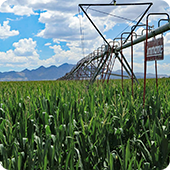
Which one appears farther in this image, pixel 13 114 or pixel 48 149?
pixel 13 114

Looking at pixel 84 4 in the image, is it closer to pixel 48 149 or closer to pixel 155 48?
pixel 155 48

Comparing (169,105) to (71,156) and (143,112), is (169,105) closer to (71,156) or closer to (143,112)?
(143,112)

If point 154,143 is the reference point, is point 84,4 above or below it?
above

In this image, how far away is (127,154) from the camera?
1970 mm

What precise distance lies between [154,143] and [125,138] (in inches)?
20.2

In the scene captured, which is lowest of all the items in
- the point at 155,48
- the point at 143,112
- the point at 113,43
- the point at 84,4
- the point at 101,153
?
the point at 101,153

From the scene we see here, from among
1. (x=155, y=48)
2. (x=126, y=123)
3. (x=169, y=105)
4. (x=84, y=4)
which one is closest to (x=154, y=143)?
(x=126, y=123)

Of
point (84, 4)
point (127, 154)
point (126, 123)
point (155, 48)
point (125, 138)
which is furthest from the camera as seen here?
point (84, 4)

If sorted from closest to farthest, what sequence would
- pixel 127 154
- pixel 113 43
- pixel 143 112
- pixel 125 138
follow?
pixel 127 154
pixel 125 138
pixel 143 112
pixel 113 43

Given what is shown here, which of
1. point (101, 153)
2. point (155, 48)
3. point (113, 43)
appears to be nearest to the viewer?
point (101, 153)

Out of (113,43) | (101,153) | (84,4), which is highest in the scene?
(84,4)

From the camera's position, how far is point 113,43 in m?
9.06

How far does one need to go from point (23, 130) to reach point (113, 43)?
6797 millimetres

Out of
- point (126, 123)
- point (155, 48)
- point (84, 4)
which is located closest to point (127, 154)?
point (126, 123)
